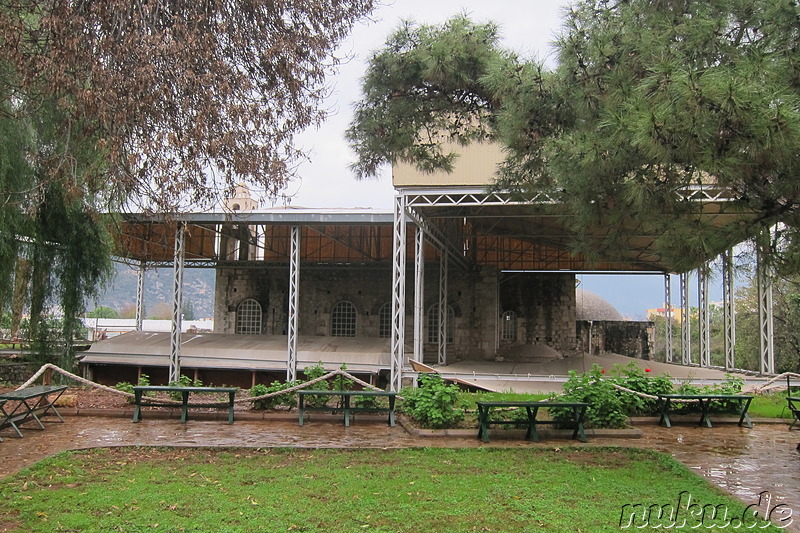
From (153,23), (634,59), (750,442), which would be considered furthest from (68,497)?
(750,442)

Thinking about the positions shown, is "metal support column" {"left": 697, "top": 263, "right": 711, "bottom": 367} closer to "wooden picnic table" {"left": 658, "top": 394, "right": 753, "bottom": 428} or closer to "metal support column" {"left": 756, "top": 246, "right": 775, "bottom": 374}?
"metal support column" {"left": 756, "top": 246, "right": 775, "bottom": 374}

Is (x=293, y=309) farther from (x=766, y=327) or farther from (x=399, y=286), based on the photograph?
(x=766, y=327)

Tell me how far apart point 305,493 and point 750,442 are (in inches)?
212

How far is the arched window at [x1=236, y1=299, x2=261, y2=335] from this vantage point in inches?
993

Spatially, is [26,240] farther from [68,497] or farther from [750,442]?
[750,442]

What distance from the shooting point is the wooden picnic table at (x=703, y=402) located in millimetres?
8422

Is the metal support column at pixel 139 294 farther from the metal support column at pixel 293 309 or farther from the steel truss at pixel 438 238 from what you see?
the steel truss at pixel 438 238

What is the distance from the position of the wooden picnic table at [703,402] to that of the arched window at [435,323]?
1579 cm

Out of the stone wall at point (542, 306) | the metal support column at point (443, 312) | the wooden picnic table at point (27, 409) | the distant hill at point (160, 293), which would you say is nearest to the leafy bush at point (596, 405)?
the wooden picnic table at point (27, 409)

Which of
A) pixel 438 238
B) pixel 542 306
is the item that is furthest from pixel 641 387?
pixel 542 306

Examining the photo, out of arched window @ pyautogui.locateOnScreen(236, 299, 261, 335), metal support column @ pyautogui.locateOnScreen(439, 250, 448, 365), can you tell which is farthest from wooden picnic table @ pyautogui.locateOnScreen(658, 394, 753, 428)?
arched window @ pyautogui.locateOnScreen(236, 299, 261, 335)

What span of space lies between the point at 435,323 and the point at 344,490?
2029cm

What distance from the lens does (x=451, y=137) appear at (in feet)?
25.6

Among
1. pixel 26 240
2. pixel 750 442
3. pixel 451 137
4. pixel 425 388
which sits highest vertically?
pixel 451 137
